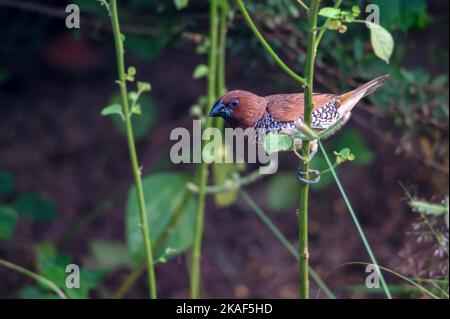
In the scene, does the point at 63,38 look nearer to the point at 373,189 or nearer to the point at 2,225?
the point at 2,225

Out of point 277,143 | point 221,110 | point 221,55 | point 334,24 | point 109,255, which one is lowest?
point 109,255

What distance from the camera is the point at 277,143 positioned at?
1.47m

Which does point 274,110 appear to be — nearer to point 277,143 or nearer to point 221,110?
point 221,110

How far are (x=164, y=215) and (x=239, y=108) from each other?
97 centimetres

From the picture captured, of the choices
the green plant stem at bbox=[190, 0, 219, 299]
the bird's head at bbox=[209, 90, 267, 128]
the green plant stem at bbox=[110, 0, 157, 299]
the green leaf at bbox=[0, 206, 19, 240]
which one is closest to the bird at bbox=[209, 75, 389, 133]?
the bird's head at bbox=[209, 90, 267, 128]

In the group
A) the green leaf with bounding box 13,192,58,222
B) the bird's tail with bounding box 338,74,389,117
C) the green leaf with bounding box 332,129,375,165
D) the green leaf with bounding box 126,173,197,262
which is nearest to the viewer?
the bird's tail with bounding box 338,74,389,117

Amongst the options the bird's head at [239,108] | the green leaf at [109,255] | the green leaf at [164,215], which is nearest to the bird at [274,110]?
the bird's head at [239,108]

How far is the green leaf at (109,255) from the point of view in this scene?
321 centimetres

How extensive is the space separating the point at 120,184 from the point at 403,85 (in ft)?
5.33

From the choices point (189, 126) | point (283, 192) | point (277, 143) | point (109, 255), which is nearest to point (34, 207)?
point (109, 255)

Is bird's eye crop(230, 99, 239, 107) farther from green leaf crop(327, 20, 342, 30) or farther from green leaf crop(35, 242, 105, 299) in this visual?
green leaf crop(35, 242, 105, 299)

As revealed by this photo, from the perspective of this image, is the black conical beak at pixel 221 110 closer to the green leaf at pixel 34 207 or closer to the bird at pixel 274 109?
the bird at pixel 274 109

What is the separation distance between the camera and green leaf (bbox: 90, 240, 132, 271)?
321 centimetres

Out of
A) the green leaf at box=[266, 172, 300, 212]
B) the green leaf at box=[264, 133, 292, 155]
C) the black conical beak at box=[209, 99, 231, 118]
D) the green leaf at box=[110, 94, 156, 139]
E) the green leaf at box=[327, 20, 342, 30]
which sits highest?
the green leaf at box=[110, 94, 156, 139]
